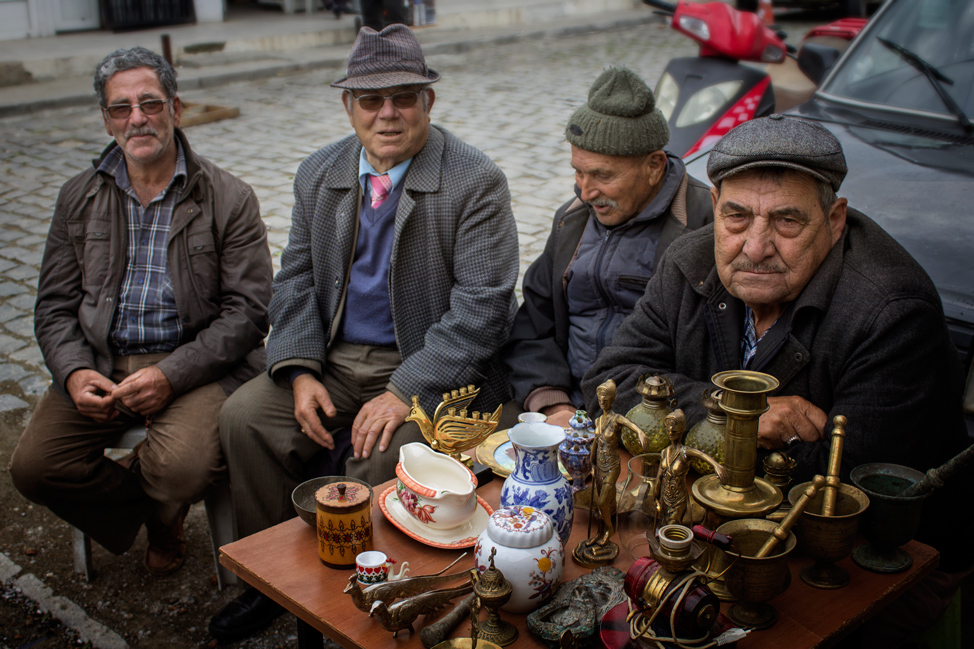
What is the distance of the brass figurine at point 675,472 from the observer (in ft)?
6.18

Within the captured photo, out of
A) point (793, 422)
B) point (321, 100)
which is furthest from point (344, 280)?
point (321, 100)

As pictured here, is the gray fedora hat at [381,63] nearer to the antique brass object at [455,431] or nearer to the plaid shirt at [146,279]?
the plaid shirt at [146,279]

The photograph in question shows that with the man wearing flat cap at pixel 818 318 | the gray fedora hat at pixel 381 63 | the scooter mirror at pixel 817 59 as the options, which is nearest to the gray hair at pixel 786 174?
the man wearing flat cap at pixel 818 318

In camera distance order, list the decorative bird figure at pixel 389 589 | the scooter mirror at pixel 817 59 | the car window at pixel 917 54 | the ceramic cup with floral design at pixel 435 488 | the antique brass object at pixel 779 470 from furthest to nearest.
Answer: the scooter mirror at pixel 817 59 → the car window at pixel 917 54 → the ceramic cup with floral design at pixel 435 488 → the antique brass object at pixel 779 470 → the decorative bird figure at pixel 389 589

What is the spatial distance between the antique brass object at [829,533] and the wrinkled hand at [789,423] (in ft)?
0.82

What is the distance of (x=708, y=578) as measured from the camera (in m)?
1.71

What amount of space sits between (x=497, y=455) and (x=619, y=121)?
1.20m

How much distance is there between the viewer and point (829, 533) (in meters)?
1.86

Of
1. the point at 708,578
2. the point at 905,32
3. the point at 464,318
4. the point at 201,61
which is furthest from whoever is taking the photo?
the point at 201,61

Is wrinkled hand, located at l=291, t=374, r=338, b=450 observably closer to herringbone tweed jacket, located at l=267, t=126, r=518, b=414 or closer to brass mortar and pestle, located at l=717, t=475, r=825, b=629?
herringbone tweed jacket, located at l=267, t=126, r=518, b=414

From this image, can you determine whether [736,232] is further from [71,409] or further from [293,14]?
[293,14]

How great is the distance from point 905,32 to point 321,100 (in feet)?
24.1

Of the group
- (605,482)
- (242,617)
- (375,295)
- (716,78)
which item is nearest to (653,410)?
(605,482)

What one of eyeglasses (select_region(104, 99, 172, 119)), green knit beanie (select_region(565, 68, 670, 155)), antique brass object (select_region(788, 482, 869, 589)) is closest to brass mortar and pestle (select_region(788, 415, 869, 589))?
antique brass object (select_region(788, 482, 869, 589))
